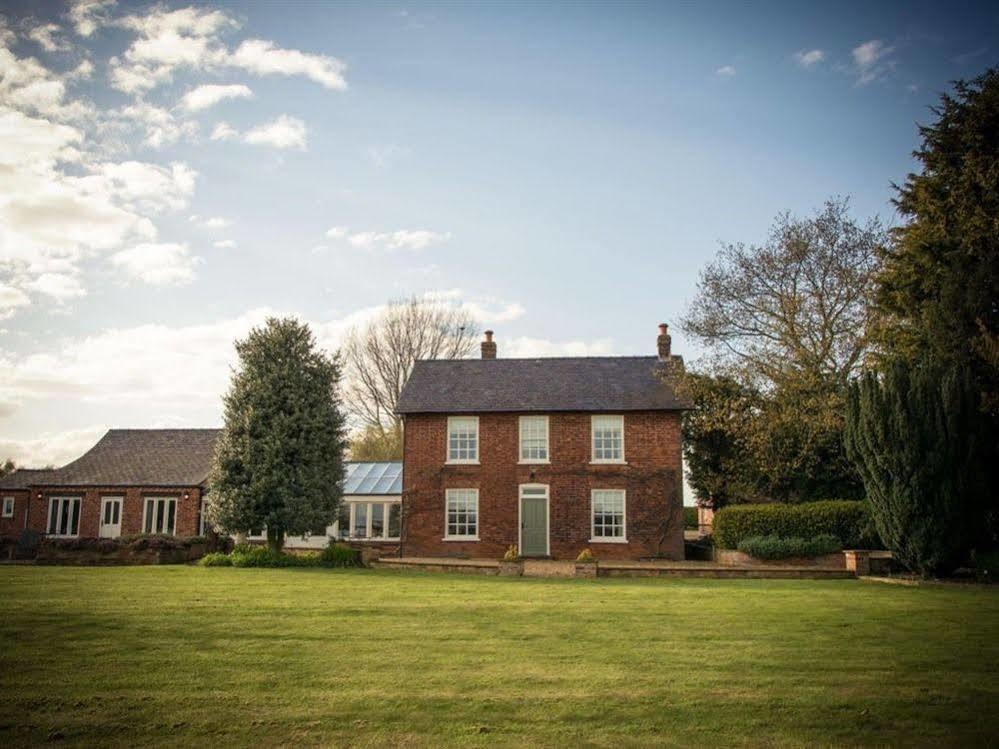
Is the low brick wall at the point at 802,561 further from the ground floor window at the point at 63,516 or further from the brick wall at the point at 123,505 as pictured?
the ground floor window at the point at 63,516

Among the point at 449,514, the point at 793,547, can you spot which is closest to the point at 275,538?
the point at 449,514

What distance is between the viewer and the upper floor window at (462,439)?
27.6 m

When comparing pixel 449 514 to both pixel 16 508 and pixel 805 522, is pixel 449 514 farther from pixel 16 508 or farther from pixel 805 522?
pixel 16 508

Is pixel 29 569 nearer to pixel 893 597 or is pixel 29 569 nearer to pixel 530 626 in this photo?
pixel 530 626

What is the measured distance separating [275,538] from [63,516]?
628 inches

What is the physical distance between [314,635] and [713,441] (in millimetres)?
22095

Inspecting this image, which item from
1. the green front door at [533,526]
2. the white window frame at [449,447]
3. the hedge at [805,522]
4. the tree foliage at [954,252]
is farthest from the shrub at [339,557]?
the tree foliage at [954,252]

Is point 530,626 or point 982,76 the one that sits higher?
point 982,76

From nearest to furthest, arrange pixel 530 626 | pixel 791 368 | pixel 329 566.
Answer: pixel 530 626
pixel 329 566
pixel 791 368

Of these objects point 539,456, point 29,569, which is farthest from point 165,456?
point 539,456

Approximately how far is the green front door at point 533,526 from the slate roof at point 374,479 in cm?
620

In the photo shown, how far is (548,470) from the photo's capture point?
2700 centimetres

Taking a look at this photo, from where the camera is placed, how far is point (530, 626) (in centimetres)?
1096

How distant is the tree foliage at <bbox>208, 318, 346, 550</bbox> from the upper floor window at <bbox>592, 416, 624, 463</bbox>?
907 centimetres
